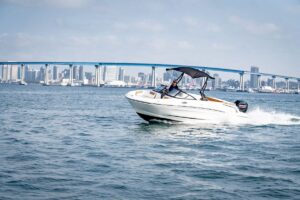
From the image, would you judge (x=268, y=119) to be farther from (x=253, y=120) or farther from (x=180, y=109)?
(x=180, y=109)

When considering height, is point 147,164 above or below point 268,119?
below

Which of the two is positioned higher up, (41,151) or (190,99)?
(190,99)

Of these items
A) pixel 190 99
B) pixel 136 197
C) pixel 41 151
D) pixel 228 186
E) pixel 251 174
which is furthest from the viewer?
pixel 190 99

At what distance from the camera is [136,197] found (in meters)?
8.68

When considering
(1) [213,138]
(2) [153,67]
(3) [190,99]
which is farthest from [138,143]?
(2) [153,67]

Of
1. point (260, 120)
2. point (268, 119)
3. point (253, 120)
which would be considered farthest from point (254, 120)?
point (268, 119)

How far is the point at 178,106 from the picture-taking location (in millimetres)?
21453

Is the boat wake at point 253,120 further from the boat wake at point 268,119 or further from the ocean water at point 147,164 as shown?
the ocean water at point 147,164

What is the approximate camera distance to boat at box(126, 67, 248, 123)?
70.2 ft

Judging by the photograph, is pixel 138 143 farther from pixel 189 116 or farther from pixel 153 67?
pixel 153 67

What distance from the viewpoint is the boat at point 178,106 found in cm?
2141

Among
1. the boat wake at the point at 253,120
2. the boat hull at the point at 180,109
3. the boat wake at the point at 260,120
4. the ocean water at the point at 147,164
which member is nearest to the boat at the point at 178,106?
the boat hull at the point at 180,109

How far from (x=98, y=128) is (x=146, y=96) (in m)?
3.24

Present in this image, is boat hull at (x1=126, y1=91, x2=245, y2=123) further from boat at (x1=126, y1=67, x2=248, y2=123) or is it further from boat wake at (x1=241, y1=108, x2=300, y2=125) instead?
boat wake at (x1=241, y1=108, x2=300, y2=125)
